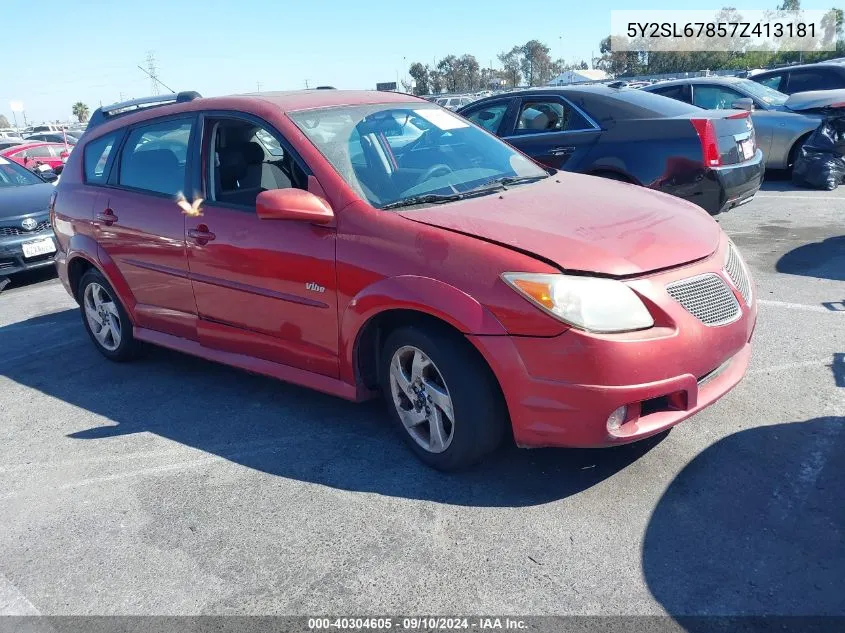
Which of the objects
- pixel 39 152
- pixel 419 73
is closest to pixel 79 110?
pixel 419 73

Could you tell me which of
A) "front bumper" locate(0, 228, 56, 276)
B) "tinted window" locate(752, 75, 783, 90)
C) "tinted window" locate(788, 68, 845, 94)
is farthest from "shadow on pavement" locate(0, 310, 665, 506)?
"tinted window" locate(752, 75, 783, 90)

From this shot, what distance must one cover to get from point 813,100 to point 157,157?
9.49m

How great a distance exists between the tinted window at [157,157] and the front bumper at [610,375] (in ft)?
8.08

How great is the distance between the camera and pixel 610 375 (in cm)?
288

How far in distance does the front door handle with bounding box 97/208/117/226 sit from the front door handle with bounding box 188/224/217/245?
38.1 inches

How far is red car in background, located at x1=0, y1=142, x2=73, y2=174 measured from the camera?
61.9 feet

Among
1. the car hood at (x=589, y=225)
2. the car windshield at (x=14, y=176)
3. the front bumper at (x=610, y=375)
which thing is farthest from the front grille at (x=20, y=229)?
the front bumper at (x=610, y=375)

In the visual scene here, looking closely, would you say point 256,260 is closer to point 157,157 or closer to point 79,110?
point 157,157

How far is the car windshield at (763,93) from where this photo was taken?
436 inches

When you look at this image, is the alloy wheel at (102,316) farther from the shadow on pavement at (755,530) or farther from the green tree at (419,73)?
the green tree at (419,73)

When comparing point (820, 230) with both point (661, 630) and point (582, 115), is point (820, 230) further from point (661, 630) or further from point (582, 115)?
point (661, 630)

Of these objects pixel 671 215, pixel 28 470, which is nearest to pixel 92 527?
pixel 28 470

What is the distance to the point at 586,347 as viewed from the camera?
2.87m

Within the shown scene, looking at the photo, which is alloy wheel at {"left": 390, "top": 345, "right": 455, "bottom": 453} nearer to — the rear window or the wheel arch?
the wheel arch
